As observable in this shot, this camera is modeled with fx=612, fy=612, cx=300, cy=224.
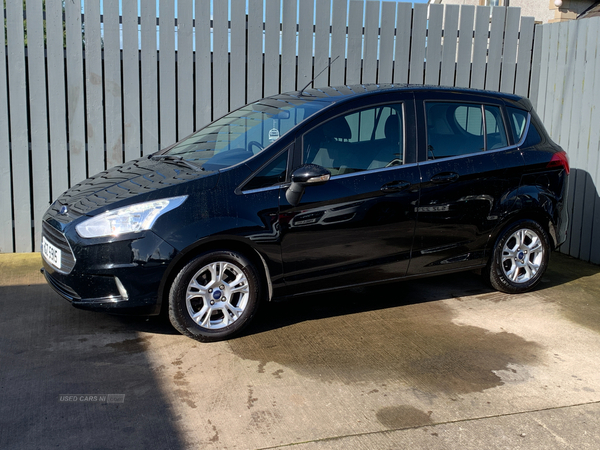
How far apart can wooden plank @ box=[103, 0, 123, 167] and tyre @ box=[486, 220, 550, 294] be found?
13.7ft

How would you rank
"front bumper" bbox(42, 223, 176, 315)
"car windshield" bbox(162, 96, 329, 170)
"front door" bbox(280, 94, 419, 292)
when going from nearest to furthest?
"front bumper" bbox(42, 223, 176, 315), "front door" bbox(280, 94, 419, 292), "car windshield" bbox(162, 96, 329, 170)

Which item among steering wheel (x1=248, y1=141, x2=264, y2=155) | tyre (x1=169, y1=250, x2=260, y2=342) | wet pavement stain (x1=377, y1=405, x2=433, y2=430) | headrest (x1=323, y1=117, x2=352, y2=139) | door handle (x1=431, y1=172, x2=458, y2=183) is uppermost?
headrest (x1=323, y1=117, x2=352, y2=139)

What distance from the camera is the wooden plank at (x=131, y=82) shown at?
21.8ft

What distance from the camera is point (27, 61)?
650cm

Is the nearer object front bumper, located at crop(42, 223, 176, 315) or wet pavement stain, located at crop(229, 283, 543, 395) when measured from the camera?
wet pavement stain, located at crop(229, 283, 543, 395)

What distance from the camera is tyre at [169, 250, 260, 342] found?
4.20m

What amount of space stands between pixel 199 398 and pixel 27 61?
4.64 m

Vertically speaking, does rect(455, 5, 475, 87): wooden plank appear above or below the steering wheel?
above

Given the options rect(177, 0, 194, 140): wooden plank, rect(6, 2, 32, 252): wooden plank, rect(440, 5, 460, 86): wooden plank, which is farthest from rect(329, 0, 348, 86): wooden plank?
rect(6, 2, 32, 252): wooden plank

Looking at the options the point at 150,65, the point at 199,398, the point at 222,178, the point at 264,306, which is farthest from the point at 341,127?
the point at 150,65

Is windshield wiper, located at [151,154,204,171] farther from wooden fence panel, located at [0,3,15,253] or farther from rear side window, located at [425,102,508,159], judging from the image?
wooden fence panel, located at [0,3,15,253]

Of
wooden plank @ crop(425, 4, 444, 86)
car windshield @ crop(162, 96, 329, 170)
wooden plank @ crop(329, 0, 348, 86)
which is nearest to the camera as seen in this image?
car windshield @ crop(162, 96, 329, 170)

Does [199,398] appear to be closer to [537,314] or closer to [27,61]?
[537,314]

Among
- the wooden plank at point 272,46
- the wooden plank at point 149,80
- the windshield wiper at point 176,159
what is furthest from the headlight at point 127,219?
the wooden plank at point 272,46
